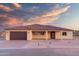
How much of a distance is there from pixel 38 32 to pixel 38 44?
9.1 inches

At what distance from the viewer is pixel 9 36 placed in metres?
4.72

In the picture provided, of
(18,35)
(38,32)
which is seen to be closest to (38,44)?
(38,32)

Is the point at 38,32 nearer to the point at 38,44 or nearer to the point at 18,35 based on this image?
the point at 38,44

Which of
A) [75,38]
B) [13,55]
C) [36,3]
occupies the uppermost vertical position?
[36,3]

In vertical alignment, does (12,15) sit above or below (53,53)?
above

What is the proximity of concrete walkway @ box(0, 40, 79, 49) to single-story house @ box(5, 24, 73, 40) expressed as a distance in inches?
3.0

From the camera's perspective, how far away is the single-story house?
4.68 m

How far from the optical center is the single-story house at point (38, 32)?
4.68 metres

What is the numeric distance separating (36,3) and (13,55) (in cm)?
110

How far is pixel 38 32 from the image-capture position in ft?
15.4

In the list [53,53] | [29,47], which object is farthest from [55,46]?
[29,47]

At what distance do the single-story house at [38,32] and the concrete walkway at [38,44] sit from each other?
77mm

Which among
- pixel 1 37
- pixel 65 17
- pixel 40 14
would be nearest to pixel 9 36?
pixel 1 37

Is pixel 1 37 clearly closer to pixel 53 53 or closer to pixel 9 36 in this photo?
pixel 9 36
